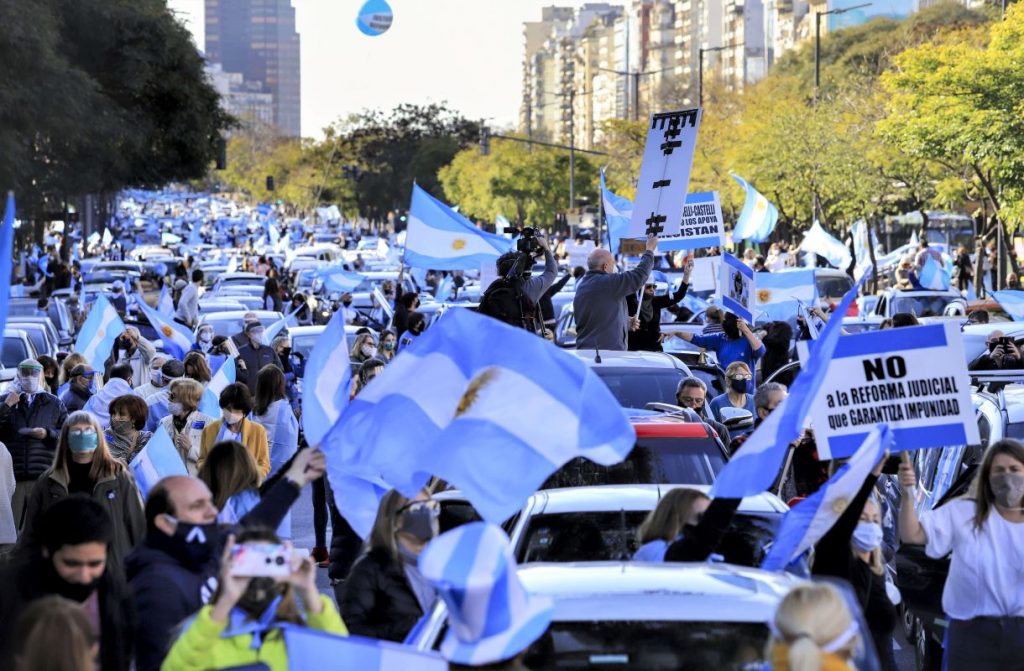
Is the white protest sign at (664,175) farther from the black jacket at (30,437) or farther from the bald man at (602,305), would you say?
the black jacket at (30,437)

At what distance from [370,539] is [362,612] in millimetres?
297

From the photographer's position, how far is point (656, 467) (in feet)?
31.4

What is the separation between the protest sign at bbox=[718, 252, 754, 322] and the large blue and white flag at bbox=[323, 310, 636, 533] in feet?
38.1

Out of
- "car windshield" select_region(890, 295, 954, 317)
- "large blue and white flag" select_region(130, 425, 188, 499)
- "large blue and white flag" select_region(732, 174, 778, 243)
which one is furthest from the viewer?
"large blue and white flag" select_region(732, 174, 778, 243)

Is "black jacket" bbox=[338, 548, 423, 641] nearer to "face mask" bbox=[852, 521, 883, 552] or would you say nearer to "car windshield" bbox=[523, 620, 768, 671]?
"car windshield" bbox=[523, 620, 768, 671]

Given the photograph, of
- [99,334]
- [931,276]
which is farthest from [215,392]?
[931,276]

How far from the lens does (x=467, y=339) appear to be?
629 centimetres

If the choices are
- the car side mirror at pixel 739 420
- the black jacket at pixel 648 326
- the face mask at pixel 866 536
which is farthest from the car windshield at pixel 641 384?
the face mask at pixel 866 536

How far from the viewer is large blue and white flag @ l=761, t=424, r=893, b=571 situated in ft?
20.2

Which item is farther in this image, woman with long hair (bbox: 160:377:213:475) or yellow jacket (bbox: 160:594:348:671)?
woman with long hair (bbox: 160:377:213:475)

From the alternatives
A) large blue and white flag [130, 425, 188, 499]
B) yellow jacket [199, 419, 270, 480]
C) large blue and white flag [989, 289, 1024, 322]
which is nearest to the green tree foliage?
large blue and white flag [989, 289, 1024, 322]

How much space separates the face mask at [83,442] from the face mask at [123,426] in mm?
2168

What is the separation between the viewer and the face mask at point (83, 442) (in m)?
8.97

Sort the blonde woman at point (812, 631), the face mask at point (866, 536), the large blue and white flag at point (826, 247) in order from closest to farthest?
the blonde woman at point (812, 631) → the face mask at point (866, 536) → the large blue and white flag at point (826, 247)
